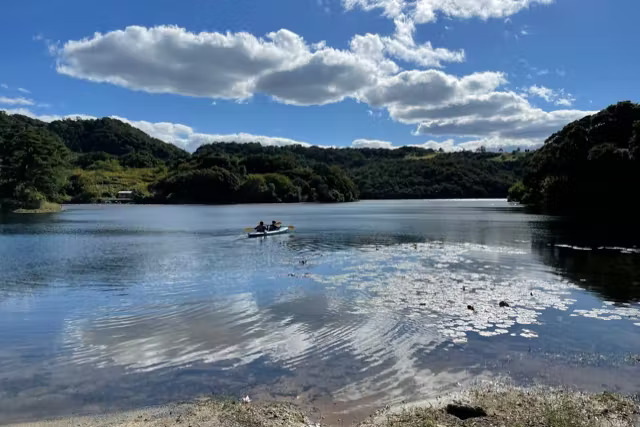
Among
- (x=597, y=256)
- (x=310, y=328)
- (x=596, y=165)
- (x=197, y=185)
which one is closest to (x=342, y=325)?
(x=310, y=328)

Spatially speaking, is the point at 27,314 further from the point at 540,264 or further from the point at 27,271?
the point at 540,264

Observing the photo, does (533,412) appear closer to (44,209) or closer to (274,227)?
(274,227)

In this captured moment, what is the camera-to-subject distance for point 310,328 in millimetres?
16562

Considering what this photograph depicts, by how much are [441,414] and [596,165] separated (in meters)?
91.1

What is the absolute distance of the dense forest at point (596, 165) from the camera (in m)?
81.6

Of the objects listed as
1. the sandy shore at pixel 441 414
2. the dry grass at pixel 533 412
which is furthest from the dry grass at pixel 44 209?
the dry grass at pixel 533 412

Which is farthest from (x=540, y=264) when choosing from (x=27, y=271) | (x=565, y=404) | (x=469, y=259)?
(x=27, y=271)

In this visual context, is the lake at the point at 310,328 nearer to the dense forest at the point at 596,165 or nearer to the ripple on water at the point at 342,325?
the ripple on water at the point at 342,325

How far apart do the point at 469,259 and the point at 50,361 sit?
90.1 feet

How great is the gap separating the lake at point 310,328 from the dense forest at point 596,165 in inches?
2181

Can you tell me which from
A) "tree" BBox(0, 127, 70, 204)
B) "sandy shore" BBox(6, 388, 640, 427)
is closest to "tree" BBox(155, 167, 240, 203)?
"tree" BBox(0, 127, 70, 204)

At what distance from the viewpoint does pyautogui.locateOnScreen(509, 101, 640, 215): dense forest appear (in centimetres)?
8162

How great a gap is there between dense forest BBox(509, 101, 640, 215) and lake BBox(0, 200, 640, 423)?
2181 inches

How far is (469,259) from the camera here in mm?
33906
